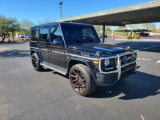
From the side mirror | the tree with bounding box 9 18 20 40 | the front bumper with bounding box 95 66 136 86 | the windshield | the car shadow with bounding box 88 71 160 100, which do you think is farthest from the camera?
the tree with bounding box 9 18 20 40

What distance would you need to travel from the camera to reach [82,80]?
393 centimetres

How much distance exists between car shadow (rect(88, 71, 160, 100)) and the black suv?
536 mm

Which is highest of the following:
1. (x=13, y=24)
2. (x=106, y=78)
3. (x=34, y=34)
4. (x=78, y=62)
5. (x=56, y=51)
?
(x=13, y=24)

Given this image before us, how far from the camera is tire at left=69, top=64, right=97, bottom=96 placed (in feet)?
12.1

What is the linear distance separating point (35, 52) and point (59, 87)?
2444 millimetres

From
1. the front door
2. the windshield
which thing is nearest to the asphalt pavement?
the front door

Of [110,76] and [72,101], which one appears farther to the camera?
[72,101]

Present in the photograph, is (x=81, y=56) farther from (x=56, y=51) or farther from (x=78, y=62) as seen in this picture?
(x=56, y=51)

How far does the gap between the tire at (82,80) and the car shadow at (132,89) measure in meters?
0.29

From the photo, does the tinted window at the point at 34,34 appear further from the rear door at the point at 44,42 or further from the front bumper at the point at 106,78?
the front bumper at the point at 106,78

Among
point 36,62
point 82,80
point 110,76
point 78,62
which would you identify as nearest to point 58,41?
point 78,62

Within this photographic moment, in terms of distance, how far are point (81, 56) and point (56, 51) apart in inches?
51.8

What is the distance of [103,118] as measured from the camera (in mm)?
2963

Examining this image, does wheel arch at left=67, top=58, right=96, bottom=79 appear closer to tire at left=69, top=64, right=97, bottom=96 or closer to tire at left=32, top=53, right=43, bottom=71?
tire at left=69, top=64, right=97, bottom=96
